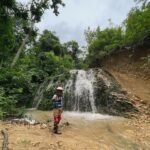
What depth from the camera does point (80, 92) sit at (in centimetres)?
1812

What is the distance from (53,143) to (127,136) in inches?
108

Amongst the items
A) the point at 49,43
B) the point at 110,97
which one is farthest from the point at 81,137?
the point at 49,43

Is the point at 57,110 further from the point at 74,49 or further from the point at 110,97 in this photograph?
the point at 74,49

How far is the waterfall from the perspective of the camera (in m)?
17.0

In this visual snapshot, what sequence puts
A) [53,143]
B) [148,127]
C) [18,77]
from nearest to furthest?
[53,143]
[148,127]
[18,77]

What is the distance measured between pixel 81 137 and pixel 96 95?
8.42 metres

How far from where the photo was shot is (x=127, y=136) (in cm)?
980

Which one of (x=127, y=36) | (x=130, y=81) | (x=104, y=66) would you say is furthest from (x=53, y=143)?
(x=104, y=66)

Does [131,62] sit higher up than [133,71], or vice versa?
[131,62]

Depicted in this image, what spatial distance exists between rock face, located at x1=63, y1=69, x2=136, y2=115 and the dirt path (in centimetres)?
432

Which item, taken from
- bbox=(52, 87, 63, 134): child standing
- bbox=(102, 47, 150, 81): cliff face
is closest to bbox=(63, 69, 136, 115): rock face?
bbox=(102, 47, 150, 81): cliff face

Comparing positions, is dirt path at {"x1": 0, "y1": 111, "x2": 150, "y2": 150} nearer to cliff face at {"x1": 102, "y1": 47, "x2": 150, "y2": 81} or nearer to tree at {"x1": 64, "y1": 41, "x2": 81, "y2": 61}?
cliff face at {"x1": 102, "y1": 47, "x2": 150, "y2": 81}

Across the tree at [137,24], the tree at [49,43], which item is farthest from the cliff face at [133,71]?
the tree at [49,43]

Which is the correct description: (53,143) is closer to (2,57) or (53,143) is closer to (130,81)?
(130,81)
